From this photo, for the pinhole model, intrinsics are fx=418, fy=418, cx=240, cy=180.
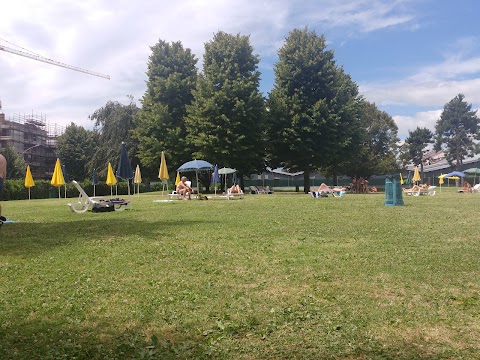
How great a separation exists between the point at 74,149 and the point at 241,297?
65805 mm

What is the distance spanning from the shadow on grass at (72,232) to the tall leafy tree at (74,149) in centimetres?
5605

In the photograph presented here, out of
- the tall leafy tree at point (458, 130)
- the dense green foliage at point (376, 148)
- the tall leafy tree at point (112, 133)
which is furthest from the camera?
the tall leafy tree at point (458, 130)

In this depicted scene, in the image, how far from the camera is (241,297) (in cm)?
445

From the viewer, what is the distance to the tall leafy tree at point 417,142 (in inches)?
3130

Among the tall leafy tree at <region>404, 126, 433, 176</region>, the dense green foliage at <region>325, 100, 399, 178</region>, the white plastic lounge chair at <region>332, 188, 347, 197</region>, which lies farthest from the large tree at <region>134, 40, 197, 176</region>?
the tall leafy tree at <region>404, 126, 433, 176</region>

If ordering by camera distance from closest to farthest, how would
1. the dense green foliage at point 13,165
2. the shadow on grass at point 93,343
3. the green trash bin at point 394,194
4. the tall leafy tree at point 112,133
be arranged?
the shadow on grass at point 93,343 < the green trash bin at point 394,194 < the tall leafy tree at point 112,133 < the dense green foliage at point 13,165

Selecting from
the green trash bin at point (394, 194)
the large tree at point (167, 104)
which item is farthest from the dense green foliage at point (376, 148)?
the green trash bin at point (394, 194)

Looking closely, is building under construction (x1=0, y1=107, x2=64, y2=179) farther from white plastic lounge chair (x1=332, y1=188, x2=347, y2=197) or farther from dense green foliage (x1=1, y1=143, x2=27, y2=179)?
white plastic lounge chair (x1=332, y1=188, x2=347, y2=197)

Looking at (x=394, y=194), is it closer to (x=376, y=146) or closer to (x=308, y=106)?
(x=308, y=106)

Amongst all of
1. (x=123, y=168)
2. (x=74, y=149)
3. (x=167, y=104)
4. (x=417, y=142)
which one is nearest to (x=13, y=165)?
(x=74, y=149)

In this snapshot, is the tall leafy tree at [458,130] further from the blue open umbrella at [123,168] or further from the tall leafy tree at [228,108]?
the blue open umbrella at [123,168]

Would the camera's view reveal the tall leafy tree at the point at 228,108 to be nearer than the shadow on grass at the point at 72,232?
No

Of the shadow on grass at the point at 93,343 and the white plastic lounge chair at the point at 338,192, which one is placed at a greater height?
the white plastic lounge chair at the point at 338,192

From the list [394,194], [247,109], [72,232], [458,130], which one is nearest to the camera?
[72,232]
